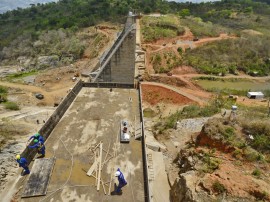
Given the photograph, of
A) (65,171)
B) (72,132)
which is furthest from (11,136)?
(65,171)

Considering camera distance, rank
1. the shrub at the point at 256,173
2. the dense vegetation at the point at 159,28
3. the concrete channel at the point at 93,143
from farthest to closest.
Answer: the dense vegetation at the point at 159,28 → the shrub at the point at 256,173 → the concrete channel at the point at 93,143

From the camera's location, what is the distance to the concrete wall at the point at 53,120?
8.98 metres

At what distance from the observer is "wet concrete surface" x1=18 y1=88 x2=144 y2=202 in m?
7.95

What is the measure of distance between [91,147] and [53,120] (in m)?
2.51

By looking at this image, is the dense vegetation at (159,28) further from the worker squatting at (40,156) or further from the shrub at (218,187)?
the shrub at (218,187)

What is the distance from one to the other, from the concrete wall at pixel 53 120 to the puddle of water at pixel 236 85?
63.6 feet

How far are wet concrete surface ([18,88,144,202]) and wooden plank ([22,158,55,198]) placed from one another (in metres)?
0.16

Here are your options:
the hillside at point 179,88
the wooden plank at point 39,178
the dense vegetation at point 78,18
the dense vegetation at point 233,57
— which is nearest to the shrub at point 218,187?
the hillside at point 179,88

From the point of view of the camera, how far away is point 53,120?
10.9m

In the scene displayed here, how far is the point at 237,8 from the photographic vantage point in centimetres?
Answer: 7431

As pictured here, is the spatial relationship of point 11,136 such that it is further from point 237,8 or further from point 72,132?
point 237,8

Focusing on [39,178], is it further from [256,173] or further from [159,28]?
[159,28]

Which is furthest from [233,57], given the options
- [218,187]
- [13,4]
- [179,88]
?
[13,4]

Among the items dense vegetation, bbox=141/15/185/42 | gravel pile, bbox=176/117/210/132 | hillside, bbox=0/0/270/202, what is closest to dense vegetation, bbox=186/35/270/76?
hillside, bbox=0/0/270/202
